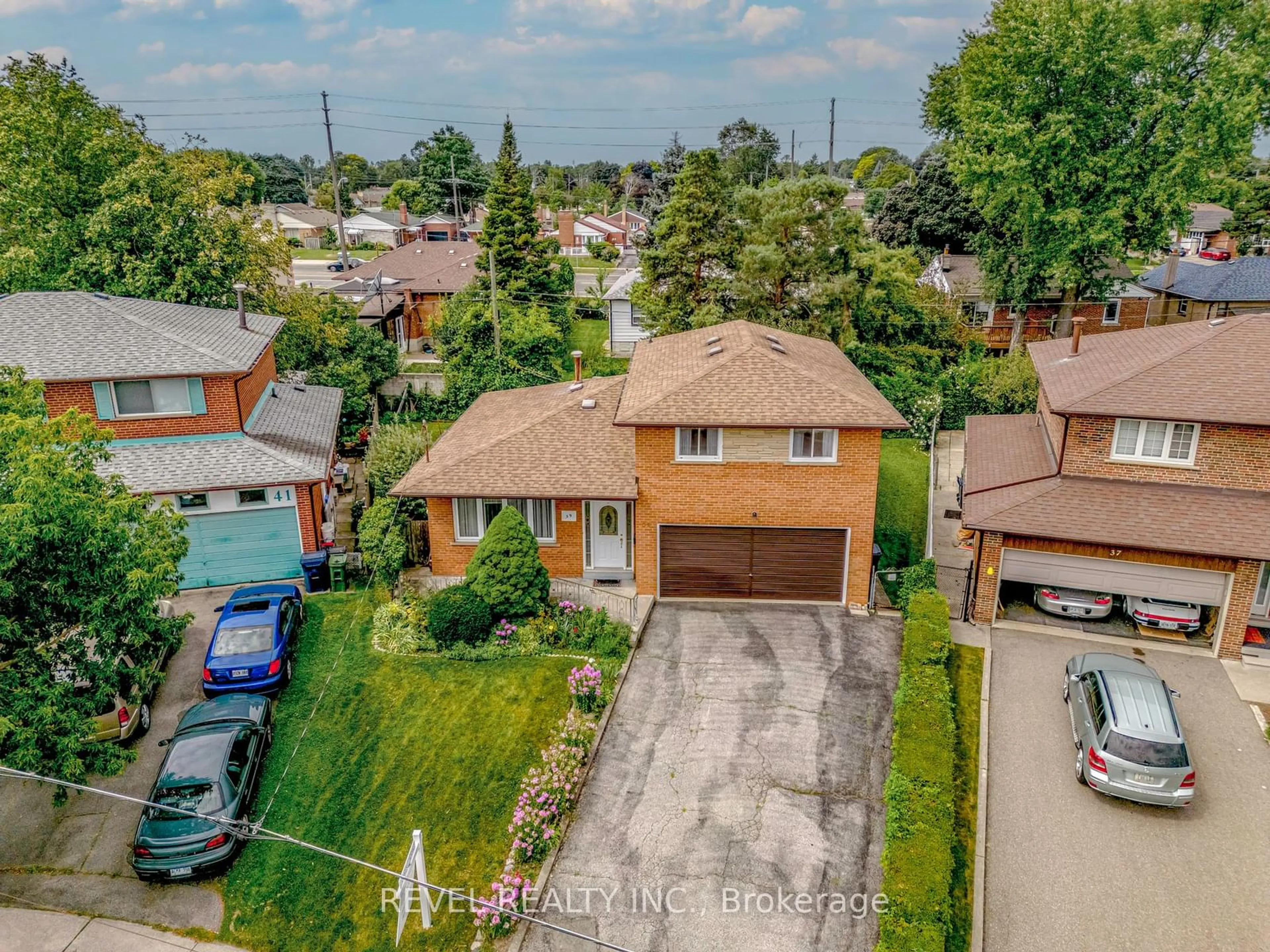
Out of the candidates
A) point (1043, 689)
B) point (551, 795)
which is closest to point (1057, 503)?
point (1043, 689)

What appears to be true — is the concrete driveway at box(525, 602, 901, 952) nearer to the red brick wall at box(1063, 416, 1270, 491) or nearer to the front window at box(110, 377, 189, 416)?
the red brick wall at box(1063, 416, 1270, 491)

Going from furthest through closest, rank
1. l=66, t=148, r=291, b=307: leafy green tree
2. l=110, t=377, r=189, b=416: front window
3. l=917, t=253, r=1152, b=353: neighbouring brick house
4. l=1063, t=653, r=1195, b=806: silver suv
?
l=917, t=253, r=1152, b=353: neighbouring brick house
l=66, t=148, r=291, b=307: leafy green tree
l=110, t=377, r=189, b=416: front window
l=1063, t=653, r=1195, b=806: silver suv

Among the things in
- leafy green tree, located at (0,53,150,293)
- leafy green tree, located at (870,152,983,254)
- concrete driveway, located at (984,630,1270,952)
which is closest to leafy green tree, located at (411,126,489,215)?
leafy green tree, located at (870,152,983,254)

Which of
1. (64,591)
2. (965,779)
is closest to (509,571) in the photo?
(64,591)

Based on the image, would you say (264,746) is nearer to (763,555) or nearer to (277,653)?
(277,653)

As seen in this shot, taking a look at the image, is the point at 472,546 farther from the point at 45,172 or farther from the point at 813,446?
the point at 45,172

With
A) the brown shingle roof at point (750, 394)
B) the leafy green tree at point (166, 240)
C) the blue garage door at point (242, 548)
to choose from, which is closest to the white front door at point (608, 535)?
the brown shingle roof at point (750, 394)
